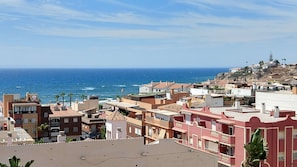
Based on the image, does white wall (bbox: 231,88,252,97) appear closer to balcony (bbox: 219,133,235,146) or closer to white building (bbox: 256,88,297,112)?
white building (bbox: 256,88,297,112)

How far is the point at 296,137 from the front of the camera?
37312 millimetres

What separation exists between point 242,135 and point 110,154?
47.5 feet

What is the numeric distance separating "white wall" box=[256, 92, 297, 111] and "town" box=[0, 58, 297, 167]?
0.35 ft

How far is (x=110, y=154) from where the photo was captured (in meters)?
25.5

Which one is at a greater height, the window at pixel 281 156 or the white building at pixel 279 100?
the white building at pixel 279 100

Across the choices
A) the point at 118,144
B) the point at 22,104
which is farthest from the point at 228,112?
the point at 22,104

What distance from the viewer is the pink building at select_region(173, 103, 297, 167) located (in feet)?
118

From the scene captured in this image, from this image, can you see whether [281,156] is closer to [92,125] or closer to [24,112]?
[24,112]

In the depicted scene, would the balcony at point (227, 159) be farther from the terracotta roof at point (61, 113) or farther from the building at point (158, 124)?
the terracotta roof at point (61, 113)

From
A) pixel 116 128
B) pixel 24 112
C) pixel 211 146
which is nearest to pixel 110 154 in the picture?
pixel 116 128

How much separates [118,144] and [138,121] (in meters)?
27.8

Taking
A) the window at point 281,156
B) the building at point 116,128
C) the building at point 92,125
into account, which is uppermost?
the building at point 116,128

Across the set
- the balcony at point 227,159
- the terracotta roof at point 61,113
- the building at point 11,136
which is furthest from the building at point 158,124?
the terracotta roof at point 61,113

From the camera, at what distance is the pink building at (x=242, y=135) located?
3584cm
